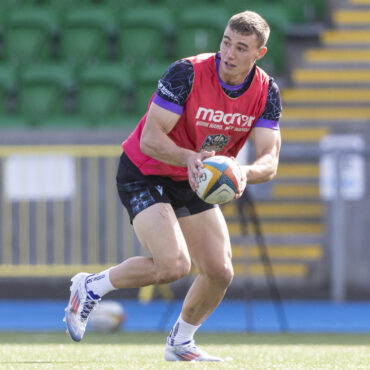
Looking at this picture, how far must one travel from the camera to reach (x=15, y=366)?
5.36 metres

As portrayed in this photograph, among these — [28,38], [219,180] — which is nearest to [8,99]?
[28,38]

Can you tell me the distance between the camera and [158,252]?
549 centimetres

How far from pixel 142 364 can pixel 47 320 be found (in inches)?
157

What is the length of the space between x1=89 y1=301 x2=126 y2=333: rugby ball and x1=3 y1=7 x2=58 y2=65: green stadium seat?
549cm

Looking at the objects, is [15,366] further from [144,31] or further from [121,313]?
[144,31]

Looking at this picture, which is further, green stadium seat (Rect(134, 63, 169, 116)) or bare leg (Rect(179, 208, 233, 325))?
green stadium seat (Rect(134, 63, 169, 116))

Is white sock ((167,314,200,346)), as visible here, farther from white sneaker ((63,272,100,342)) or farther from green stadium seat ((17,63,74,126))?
green stadium seat ((17,63,74,126))

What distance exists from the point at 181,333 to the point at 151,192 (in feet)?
2.97

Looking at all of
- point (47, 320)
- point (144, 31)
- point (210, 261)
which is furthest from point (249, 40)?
point (144, 31)

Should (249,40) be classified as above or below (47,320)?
above

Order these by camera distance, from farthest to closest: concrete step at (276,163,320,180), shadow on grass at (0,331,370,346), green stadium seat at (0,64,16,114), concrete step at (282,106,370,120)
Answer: green stadium seat at (0,64,16,114) → concrete step at (282,106,370,120) → concrete step at (276,163,320,180) → shadow on grass at (0,331,370,346)

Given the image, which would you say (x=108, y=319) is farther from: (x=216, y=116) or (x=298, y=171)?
(x=298, y=171)

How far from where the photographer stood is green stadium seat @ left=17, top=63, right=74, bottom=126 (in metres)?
12.4

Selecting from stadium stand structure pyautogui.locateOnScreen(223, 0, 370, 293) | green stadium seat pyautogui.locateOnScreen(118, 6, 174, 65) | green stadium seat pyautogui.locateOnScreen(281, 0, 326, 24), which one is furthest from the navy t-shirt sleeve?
green stadium seat pyautogui.locateOnScreen(281, 0, 326, 24)
